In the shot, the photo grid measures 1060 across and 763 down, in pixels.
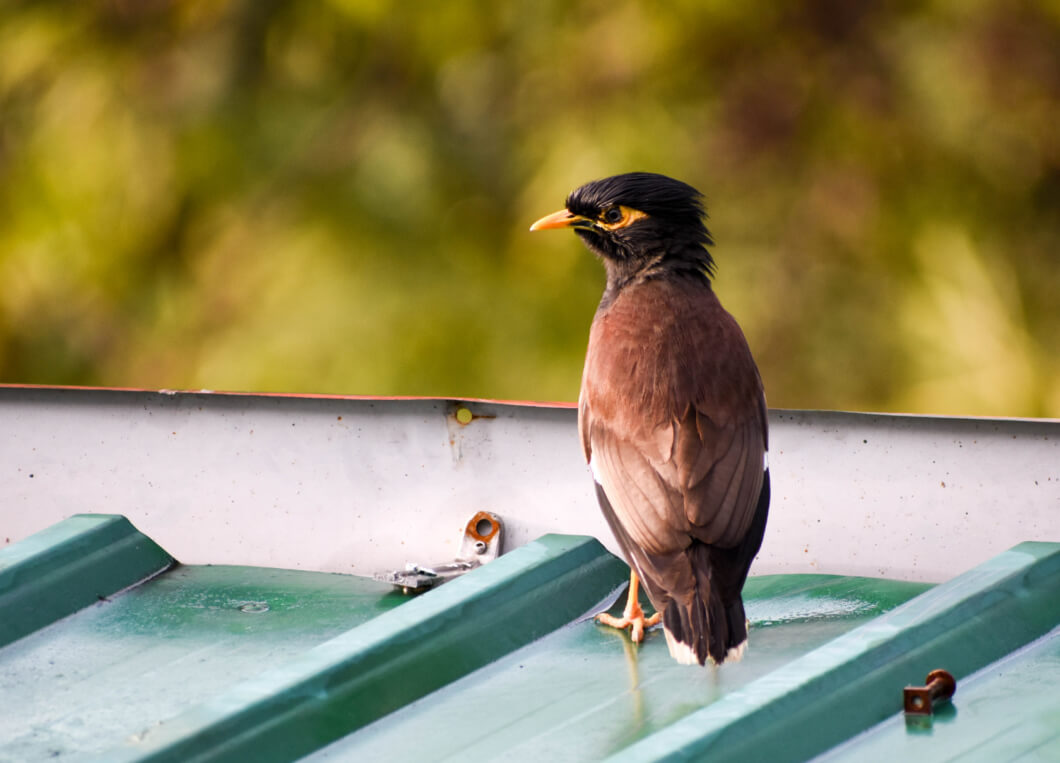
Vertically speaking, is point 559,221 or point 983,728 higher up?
point 559,221

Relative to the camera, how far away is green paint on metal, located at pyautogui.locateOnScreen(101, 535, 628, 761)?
192 cm

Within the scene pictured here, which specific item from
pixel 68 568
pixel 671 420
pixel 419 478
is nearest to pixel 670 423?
pixel 671 420

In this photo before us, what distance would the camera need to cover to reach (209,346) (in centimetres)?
375

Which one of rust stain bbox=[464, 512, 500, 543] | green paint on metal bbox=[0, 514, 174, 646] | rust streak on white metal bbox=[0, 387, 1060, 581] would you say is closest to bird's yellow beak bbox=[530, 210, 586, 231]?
rust streak on white metal bbox=[0, 387, 1060, 581]

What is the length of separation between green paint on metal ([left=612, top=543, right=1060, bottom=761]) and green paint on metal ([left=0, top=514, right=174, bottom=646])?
1.50 meters

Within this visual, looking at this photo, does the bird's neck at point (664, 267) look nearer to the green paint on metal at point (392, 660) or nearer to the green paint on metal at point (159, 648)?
the green paint on metal at point (392, 660)

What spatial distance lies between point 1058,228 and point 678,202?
97cm

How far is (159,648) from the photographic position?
8.27 ft

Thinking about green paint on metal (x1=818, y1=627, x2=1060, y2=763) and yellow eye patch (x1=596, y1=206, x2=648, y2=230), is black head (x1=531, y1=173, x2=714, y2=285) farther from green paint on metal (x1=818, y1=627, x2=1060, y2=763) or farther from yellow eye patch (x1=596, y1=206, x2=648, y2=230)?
green paint on metal (x1=818, y1=627, x2=1060, y2=763)

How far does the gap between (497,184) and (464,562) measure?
3.75 ft

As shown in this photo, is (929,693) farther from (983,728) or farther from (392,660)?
(392,660)

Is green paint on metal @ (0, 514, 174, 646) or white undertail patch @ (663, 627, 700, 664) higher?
green paint on metal @ (0, 514, 174, 646)

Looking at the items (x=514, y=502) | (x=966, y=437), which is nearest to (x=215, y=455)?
(x=514, y=502)

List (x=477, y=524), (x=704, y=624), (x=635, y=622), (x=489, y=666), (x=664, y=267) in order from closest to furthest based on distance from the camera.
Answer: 1. (x=704, y=624)
2. (x=489, y=666)
3. (x=635, y=622)
4. (x=664, y=267)
5. (x=477, y=524)
